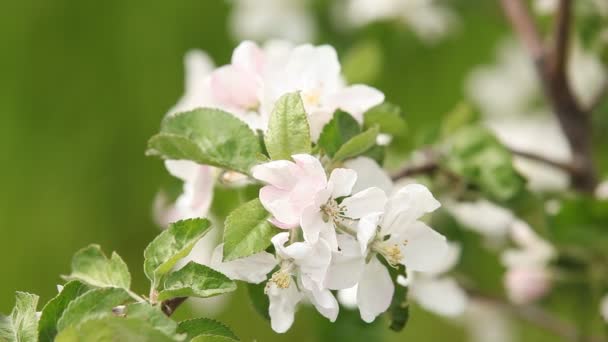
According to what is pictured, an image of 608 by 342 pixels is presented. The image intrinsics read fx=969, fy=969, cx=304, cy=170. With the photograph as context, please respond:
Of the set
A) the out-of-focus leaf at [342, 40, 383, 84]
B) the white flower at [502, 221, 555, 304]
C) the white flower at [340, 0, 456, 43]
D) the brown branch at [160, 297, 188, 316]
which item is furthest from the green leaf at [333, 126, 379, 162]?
the white flower at [340, 0, 456, 43]

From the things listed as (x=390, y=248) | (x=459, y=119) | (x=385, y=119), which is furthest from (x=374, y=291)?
(x=459, y=119)

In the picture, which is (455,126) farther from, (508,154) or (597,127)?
(597,127)

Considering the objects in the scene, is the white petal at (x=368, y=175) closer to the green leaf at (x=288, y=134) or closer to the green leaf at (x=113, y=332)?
the green leaf at (x=288, y=134)

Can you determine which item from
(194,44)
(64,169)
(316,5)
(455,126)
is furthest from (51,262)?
(455,126)

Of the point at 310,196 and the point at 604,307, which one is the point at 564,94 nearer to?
the point at 604,307

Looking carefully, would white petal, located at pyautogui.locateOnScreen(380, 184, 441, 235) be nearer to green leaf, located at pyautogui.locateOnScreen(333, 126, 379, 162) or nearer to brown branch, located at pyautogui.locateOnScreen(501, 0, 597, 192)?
green leaf, located at pyautogui.locateOnScreen(333, 126, 379, 162)
